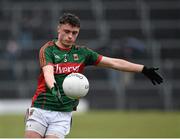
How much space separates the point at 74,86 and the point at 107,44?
20.6 metres

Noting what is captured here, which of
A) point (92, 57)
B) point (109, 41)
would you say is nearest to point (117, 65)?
point (92, 57)

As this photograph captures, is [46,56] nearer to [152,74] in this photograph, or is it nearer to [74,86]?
[74,86]

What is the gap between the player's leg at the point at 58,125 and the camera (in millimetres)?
10312

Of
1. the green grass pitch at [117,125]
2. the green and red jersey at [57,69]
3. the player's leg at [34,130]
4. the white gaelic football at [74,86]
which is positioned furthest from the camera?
the green grass pitch at [117,125]

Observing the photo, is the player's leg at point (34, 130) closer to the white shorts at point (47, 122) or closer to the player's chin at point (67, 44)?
the white shorts at point (47, 122)

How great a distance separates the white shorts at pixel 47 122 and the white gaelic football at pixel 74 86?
2.17ft

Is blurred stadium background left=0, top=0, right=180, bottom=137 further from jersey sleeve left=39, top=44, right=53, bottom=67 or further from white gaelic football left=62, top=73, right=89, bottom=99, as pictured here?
white gaelic football left=62, top=73, right=89, bottom=99

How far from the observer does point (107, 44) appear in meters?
30.4

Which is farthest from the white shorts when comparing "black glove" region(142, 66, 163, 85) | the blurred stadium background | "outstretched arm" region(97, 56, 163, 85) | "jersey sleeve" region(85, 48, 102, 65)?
the blurred stadium background

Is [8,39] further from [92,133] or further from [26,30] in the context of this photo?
[92,133]

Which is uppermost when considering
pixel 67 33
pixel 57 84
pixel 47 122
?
pixel 67 33

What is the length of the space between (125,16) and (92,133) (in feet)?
47.1

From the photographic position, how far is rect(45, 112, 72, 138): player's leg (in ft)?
33.8

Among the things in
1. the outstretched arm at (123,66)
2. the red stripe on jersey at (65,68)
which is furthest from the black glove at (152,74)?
the red stripe on jersey at (65,68)
